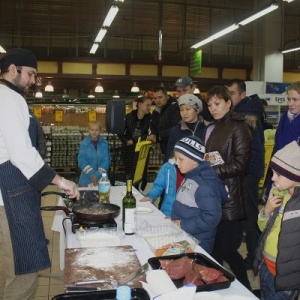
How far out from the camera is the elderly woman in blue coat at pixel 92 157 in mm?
5059

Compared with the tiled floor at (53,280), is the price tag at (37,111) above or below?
above

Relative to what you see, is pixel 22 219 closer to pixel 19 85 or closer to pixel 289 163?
pixel 19 85

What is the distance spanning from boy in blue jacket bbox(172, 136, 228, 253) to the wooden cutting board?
67cm

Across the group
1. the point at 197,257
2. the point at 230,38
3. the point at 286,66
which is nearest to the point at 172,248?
the point at 197,257

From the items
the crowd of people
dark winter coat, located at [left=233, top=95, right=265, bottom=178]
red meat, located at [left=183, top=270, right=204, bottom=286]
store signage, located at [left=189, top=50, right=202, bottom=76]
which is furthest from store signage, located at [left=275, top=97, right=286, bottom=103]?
red meat, located at [left=183, top=270, right=204, bottom=286]

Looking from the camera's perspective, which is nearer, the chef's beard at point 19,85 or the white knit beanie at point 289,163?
the white knit beanie at point 289,163

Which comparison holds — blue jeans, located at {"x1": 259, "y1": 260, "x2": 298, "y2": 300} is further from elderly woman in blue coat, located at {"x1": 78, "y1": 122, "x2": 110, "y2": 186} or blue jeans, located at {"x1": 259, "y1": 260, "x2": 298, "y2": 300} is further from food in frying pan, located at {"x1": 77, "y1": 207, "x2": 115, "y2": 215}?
elderly woman in blue coat, located at {"x1": 78, "y1": 122, "x2": 110, "y2": 186}

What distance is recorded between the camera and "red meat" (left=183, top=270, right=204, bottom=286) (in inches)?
69.6

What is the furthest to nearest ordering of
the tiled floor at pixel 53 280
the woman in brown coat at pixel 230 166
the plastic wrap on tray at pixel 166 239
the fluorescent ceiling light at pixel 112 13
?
the fluorescent ceiling light at pixel 112 13 → the tiled floor at pixel 53 280 → the woman in brown coat at pixel 230 166 → the plastic wrap on tray at pixel 166 239

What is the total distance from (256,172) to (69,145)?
22.1 ft

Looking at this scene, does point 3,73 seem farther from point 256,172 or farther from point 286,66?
point 286,66

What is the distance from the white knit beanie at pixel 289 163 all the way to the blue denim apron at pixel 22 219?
1.50 m

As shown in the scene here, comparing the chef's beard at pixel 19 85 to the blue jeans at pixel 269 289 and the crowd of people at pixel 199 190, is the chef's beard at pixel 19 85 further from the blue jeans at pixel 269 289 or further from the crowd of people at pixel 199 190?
the blue jeans at pixel 269 289

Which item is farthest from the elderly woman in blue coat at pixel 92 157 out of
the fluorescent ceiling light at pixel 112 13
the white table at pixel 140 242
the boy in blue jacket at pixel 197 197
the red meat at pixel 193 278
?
the fluorescent ceiling light at pixel 112 13
